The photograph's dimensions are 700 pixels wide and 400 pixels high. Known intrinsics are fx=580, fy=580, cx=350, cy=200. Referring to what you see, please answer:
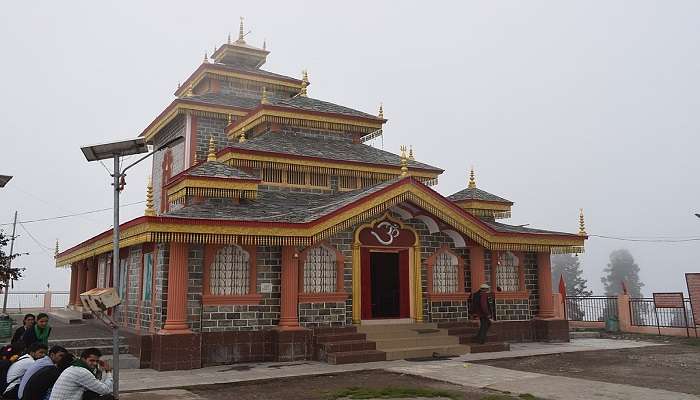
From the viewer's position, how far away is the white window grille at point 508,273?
62.3ft

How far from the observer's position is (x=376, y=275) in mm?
17359

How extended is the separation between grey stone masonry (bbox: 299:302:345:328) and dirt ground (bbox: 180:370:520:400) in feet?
9.76

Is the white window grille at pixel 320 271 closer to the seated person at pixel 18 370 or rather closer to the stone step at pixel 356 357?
the stone step at pixel 356 357

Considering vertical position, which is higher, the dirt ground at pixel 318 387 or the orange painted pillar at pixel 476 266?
the orange painted pillar at pixel 476 266

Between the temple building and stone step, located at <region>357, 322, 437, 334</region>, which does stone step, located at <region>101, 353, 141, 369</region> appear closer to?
the temple building

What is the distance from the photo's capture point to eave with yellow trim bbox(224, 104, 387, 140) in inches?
790

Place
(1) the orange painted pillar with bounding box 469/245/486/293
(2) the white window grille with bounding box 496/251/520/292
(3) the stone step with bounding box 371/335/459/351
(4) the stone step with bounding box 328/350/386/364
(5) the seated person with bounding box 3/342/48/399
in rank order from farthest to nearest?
(2) the white window grille with bounding box 496/251/520/292 < (1) the orange painted pillar with bounding box 469/245/486/293 < (3) the stone step with bounding box 371/335/459/351 < (4) the stone step with bounding box 328/350/386/364 < (5) the seated person with bounding box 3/342/48/399

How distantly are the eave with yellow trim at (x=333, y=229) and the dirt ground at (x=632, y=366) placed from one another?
3.89 meters

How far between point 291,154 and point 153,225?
19.7ft

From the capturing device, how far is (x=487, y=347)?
16.2 m

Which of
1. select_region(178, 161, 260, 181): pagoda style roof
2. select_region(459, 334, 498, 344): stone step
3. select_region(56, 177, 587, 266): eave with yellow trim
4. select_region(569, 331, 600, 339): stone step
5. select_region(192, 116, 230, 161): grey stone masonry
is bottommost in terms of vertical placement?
select_region(569, 331, 600, 339): stone step

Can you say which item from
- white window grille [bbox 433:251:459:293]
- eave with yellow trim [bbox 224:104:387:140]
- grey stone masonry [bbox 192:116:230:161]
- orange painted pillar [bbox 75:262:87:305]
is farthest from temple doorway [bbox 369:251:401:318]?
orange painted pillar [bbox 75:262:87:305]

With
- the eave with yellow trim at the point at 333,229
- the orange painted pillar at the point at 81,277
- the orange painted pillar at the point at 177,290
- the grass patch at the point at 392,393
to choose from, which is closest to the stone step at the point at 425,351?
the eave with yellow trim at the point at 333,229

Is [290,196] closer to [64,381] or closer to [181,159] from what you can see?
[181,159]
